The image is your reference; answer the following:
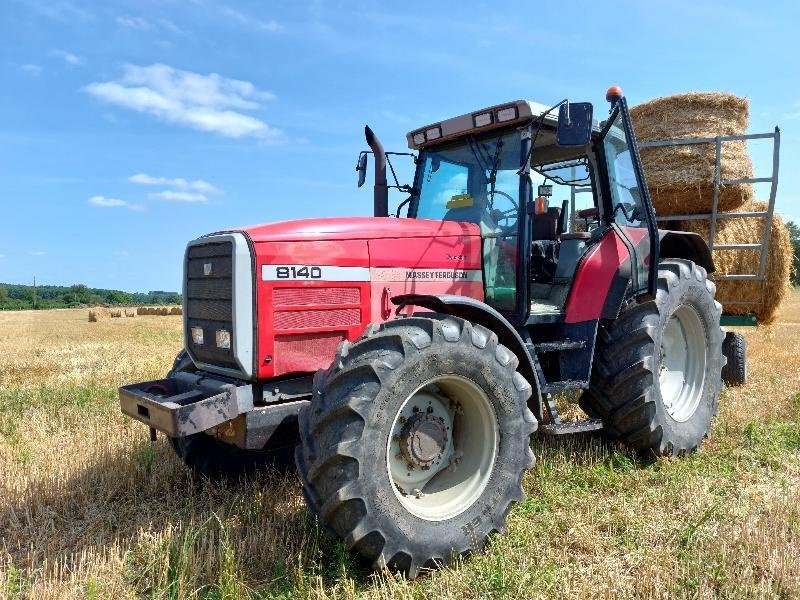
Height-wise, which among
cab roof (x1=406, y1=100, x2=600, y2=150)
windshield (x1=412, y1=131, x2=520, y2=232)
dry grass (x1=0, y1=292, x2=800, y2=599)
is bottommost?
dry grass (x1=0, y1=292, x2=800, y2=599)

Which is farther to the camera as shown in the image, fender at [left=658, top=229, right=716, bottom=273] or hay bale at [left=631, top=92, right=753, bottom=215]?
hay bale at [left=631, top=92, right=753, bottom=215]

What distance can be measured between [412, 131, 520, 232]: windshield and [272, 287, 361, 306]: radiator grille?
1167 mm

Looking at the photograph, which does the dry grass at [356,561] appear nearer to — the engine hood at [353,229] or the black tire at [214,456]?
the black tire at [214,456]

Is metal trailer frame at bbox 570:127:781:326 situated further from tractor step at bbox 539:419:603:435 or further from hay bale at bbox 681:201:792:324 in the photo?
tractor step at bbox 539:419:603:435

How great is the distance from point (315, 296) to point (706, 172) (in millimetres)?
5663

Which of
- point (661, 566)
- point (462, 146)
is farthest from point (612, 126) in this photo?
point (661, 566)

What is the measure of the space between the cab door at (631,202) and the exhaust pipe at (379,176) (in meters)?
1.64

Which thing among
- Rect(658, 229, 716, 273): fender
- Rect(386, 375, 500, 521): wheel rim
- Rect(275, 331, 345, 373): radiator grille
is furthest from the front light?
Rect(658, 229, 716, 273): fender

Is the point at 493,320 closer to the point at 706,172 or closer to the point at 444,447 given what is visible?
the point at 444,447

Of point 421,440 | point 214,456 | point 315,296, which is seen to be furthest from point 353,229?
point 214,456

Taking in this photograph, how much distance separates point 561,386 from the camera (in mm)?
4332

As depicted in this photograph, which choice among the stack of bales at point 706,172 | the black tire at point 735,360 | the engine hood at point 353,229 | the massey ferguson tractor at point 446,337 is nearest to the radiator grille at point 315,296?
the massey ferguson tractor at point 446,337

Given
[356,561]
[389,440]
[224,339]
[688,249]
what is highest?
[688,249]

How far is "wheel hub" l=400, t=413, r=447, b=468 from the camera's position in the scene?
3430 millimetres
